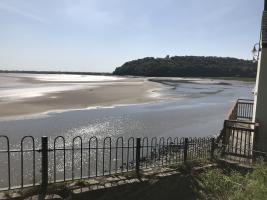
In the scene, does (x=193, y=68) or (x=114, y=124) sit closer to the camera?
(x=114, y=124)

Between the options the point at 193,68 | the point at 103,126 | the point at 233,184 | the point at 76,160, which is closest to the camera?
the point at 233,184

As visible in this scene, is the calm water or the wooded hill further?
the wooded hill

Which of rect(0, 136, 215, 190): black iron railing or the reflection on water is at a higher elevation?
rect(0, 136, 215, 190): black iron railing

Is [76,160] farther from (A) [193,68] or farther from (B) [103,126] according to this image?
(A) [193,68]

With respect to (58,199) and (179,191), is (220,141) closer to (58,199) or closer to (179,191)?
(179,191)

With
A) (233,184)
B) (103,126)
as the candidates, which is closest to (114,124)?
(103,126)

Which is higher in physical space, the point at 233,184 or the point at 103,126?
the point at 233,184

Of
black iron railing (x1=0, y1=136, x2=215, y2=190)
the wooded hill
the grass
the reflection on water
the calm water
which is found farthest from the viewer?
the wooded hill

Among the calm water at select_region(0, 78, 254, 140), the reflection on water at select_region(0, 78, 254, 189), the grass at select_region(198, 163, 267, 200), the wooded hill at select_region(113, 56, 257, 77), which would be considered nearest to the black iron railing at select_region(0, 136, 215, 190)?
the reflection on water at select_region(0, 78, 254, 189)

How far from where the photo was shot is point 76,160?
15180mm

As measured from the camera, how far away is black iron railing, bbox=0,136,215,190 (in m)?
6.59

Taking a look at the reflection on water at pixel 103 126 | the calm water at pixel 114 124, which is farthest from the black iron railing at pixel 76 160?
the calm water at pixel 114 124

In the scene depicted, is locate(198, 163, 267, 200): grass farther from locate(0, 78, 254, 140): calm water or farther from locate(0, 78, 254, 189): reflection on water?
locate(0, 78, 254, 140): calm water

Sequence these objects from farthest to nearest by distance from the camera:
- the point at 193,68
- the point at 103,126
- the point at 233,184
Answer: the point at 193,68 → the point at 103,126 → the point at 233,184
